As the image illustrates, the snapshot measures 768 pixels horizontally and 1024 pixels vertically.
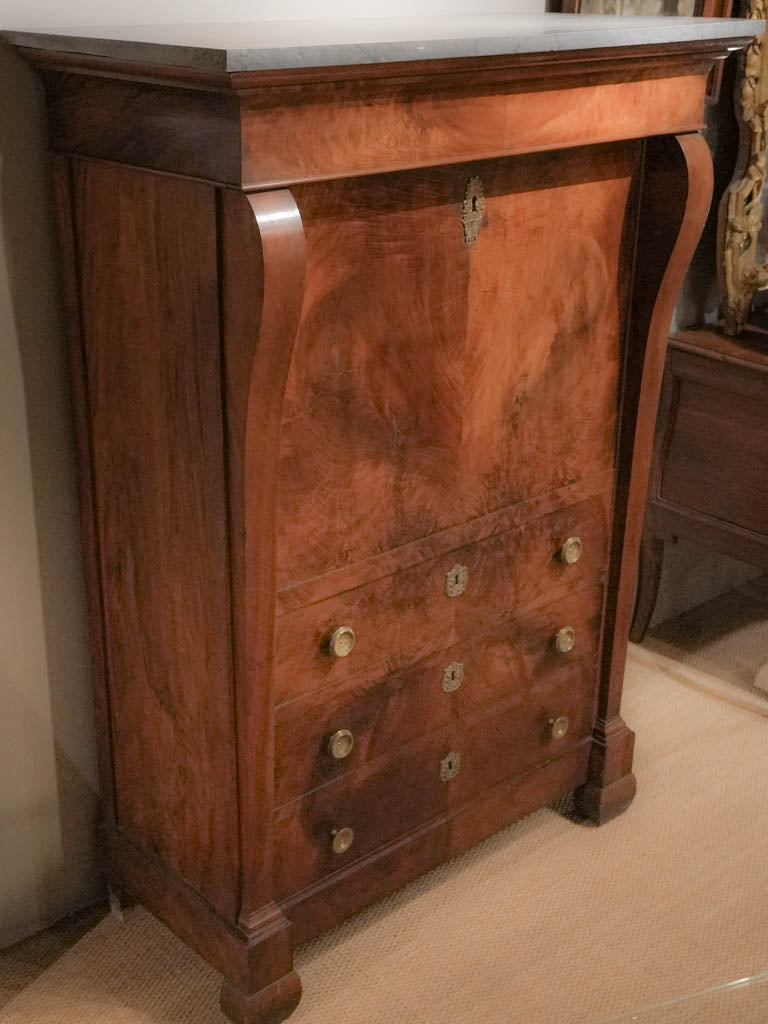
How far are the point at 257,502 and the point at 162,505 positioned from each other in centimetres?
20

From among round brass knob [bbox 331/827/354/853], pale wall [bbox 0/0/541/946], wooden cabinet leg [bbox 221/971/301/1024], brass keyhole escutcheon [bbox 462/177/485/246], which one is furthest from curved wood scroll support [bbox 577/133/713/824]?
wooden cabinet leg [bbox 221/971/301/1024]

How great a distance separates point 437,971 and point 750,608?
61.3 inches

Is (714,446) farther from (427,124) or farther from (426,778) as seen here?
(427,124)

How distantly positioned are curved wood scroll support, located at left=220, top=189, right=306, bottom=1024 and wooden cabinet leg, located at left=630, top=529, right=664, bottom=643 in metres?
1.38

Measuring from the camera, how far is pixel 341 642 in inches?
63.1

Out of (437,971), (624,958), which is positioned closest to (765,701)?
(624,958)

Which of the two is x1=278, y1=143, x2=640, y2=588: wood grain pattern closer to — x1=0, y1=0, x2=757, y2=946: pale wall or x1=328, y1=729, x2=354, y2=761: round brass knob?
x1=328, y1=729, x2=354, y2=761: round brass knob

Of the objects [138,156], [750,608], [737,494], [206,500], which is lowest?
[750,608]

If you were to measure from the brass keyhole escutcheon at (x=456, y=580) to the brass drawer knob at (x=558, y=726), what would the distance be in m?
0.39

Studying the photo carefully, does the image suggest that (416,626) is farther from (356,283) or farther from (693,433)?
(693,433)

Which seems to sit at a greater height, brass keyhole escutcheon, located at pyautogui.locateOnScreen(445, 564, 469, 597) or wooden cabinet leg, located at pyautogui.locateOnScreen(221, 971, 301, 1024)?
brass keyhole escutcheon, located at pyautogui.locateOnScreen(445, 564, 469, 597)

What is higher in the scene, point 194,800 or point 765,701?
point 194,800

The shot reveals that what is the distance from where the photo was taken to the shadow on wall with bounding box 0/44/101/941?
5.04 ft

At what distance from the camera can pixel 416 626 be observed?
173 cm
